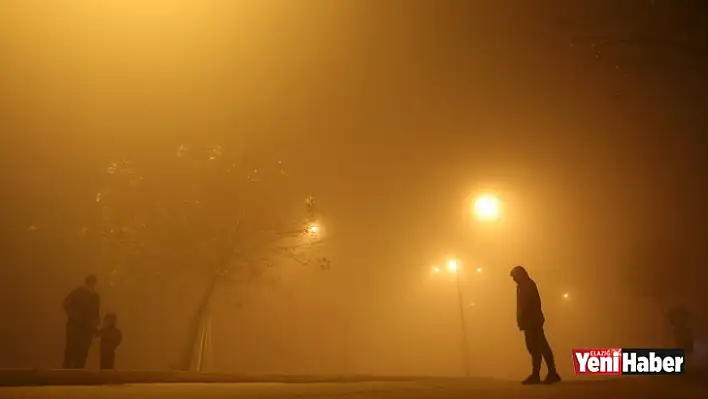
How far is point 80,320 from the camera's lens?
37.3 feet

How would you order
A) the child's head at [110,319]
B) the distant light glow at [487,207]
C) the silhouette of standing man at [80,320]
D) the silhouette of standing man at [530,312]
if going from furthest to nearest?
1. the distant light glow at [487,207]
2. the child's head at [110,319]
3. the silhouette of standing man at [80,320]
4. the silhouette of standing man at [530,312]

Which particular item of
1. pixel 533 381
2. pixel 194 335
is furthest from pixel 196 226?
pixel 533 381

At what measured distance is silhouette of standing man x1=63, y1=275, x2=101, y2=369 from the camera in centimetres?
1132

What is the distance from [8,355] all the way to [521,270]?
20.5 metres

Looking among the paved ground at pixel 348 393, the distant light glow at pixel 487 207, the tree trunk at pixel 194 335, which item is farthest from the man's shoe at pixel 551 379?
the distant light glow at pixel 487 207

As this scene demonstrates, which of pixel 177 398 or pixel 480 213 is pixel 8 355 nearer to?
pixel 480 213

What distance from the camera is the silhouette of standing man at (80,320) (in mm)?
11320

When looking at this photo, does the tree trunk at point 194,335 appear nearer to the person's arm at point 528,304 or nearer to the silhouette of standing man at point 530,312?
the silhouette of standing man at point 530,312

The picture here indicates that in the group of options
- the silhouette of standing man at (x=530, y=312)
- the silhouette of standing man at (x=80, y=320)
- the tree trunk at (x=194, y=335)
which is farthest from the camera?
the tree trunk at (x=194, y=335)

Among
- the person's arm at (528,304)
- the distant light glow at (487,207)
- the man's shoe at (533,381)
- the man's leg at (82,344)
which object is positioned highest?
the distant light glow at (487,207)

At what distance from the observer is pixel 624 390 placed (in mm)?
8258

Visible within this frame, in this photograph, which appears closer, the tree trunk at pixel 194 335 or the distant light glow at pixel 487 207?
the tree trunk at pixel 194 335

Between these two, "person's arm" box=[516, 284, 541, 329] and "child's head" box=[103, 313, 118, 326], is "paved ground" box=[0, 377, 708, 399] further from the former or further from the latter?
"child's head" box=[103, 313, 118, 326]

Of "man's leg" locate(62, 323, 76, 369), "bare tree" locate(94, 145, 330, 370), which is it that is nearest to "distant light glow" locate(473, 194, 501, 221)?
"bare tree" locate(94, 145, 330, 370)
